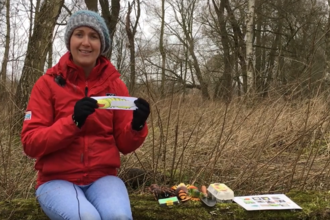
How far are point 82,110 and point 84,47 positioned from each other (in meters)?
0.56

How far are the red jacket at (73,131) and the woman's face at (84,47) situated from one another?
0.06 metres

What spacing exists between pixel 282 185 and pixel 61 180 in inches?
79.5

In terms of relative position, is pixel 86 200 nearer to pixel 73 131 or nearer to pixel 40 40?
pixel 73 131

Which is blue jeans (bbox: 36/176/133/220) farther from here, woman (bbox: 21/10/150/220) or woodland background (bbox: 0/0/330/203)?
woodland background (bbox: 0/0/330/203)

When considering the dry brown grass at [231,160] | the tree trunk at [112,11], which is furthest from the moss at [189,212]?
the tree trunk at [112,11]

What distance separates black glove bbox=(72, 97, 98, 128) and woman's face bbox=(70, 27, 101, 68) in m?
0.43

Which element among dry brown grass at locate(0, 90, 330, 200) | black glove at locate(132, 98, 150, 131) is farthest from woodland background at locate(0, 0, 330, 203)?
black glove at locate(132, 98, 150, 131)

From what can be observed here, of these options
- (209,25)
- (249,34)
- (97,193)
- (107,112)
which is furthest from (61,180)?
(209,25)

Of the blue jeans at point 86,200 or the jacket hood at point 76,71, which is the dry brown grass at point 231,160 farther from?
the blue jeans at point 86,200

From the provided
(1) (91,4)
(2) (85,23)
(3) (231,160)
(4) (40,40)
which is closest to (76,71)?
(2) (85,23)

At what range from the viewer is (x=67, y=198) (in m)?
1.82

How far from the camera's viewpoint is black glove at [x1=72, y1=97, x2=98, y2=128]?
1.83 m

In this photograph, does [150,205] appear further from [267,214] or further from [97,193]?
[267,214]

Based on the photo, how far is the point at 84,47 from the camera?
2.19 meters
